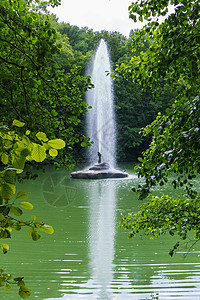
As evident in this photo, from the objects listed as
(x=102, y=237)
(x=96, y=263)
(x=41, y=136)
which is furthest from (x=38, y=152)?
(x=102, y=237)

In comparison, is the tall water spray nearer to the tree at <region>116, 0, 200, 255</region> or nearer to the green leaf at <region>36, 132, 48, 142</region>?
the tree at <region>116, 0, 200, 255</region>

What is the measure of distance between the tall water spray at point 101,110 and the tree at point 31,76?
24870 mm

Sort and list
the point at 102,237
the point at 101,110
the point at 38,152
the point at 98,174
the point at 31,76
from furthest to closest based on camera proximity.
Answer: the point at 101,110, the point at 98,174, the point at 102,237, the point at 31,76, the point at 38,152

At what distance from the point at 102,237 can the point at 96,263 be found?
1902 millimetres

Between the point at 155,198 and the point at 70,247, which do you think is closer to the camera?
the point at 155,198

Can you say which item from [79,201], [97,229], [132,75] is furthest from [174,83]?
[79,201]

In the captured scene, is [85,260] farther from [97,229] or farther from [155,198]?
[155,198]

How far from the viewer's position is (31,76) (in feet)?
10.4

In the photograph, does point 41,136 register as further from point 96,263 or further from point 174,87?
point 96,263

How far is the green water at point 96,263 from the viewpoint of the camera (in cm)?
504

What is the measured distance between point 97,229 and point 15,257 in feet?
9.03

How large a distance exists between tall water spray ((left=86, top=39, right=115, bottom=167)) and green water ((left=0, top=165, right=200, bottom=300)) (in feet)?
60.9

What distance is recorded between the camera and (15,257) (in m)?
6.64

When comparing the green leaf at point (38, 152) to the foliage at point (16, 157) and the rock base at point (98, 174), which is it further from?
the rock base at point (98, 174)
